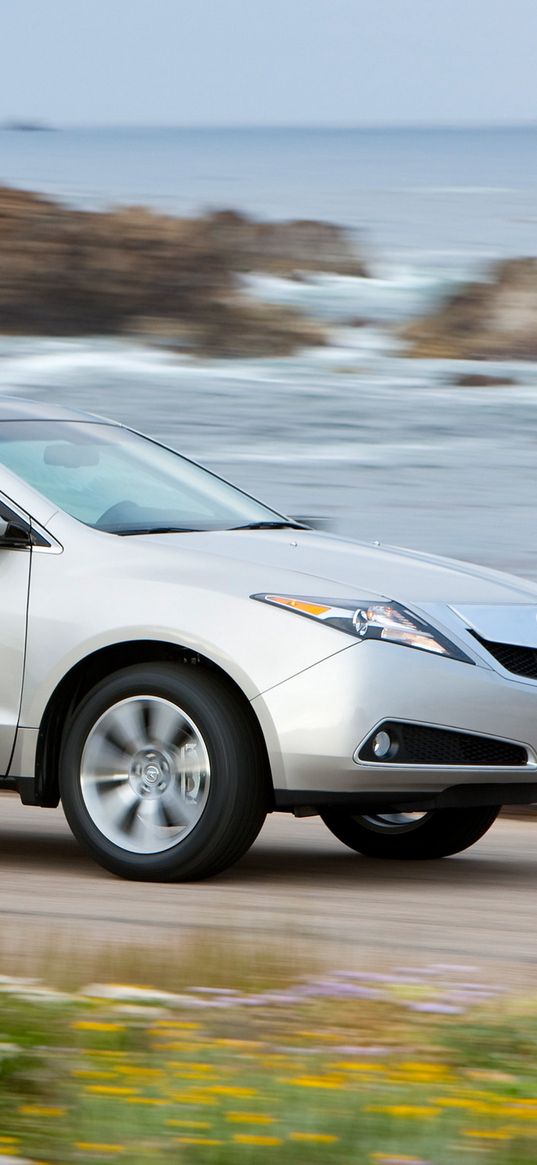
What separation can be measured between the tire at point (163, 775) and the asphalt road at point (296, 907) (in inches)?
5.5

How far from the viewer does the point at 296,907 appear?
239 inches

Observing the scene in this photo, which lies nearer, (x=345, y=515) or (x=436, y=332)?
(x=345, y=515)

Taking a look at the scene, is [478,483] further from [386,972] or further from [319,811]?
[386,972]

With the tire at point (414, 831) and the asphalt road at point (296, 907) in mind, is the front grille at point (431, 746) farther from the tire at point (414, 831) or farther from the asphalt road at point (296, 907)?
the tire at point (414, 831)

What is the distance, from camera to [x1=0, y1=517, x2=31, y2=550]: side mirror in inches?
254

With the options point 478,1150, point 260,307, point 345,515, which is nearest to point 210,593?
point 478,1150

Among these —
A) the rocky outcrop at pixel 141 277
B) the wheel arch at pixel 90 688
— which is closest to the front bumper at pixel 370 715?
the wheel arch at pixel 90 688

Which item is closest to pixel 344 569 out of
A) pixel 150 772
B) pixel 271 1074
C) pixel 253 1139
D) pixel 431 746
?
pixel 431 746

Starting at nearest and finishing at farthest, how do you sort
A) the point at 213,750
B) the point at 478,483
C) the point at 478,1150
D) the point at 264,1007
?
the point at 478,1150 → the point at 264,1007 → the point at 213,750 → the point at 478,483

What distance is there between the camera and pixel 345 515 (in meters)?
20.2

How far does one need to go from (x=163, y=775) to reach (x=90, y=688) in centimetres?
41

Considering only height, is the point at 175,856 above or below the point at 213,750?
below

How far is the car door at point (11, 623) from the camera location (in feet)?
21.0

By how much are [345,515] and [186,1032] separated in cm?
1645
